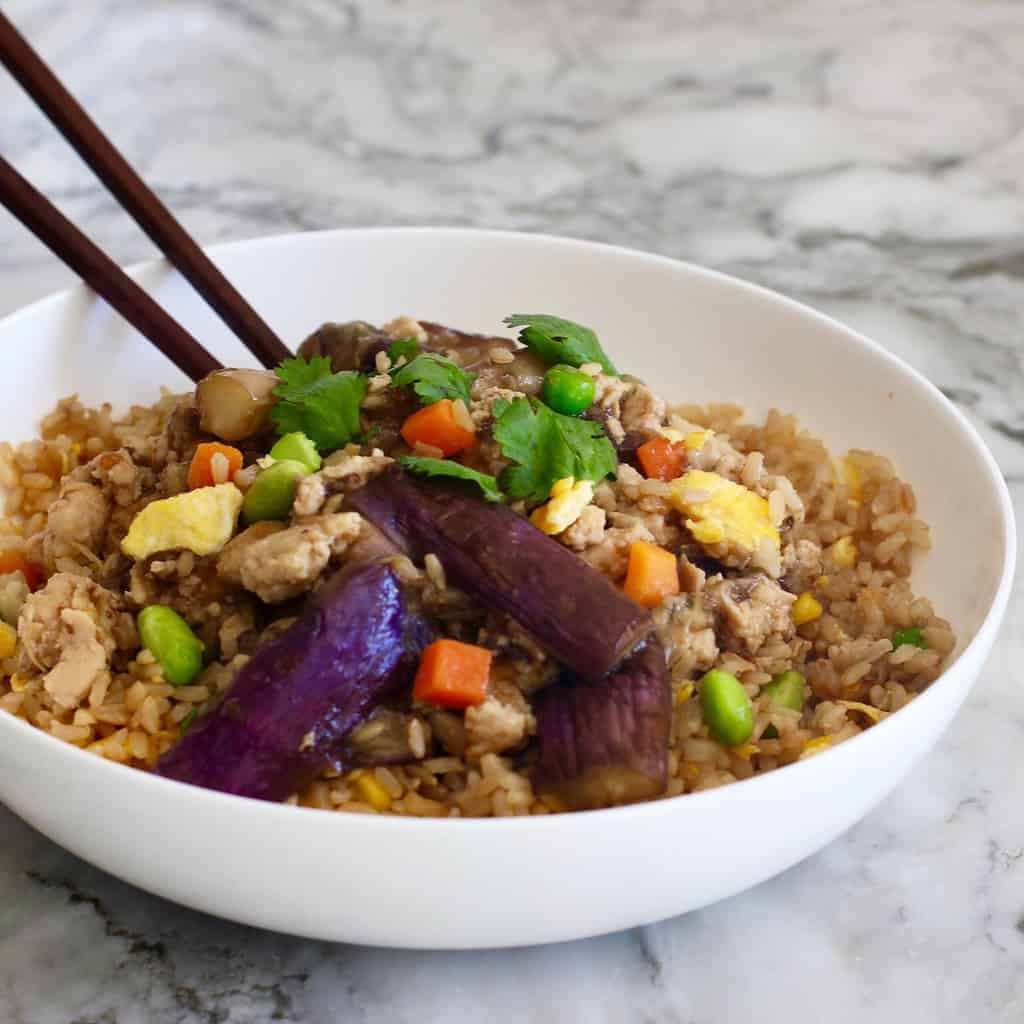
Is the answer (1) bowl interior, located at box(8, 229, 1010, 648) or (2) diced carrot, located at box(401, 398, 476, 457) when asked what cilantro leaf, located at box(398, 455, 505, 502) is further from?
(1) bowl interior, located at box(8, 229, 1010, 648)

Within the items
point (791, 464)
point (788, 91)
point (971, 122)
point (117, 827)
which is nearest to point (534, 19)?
point (788, 91)

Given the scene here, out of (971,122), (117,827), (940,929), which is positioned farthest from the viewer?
(971,122)

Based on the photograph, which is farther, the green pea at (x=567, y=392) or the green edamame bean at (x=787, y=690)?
the green pea at (x=567, y=392)

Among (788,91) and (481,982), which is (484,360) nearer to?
(481,982)

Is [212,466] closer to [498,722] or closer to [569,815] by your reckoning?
[498,722]

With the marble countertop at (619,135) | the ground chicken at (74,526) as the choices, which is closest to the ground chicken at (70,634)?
the ground chicken at (74,526)

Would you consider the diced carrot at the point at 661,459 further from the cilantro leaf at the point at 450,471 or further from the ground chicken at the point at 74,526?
the ground chicken at the point at 74,526
